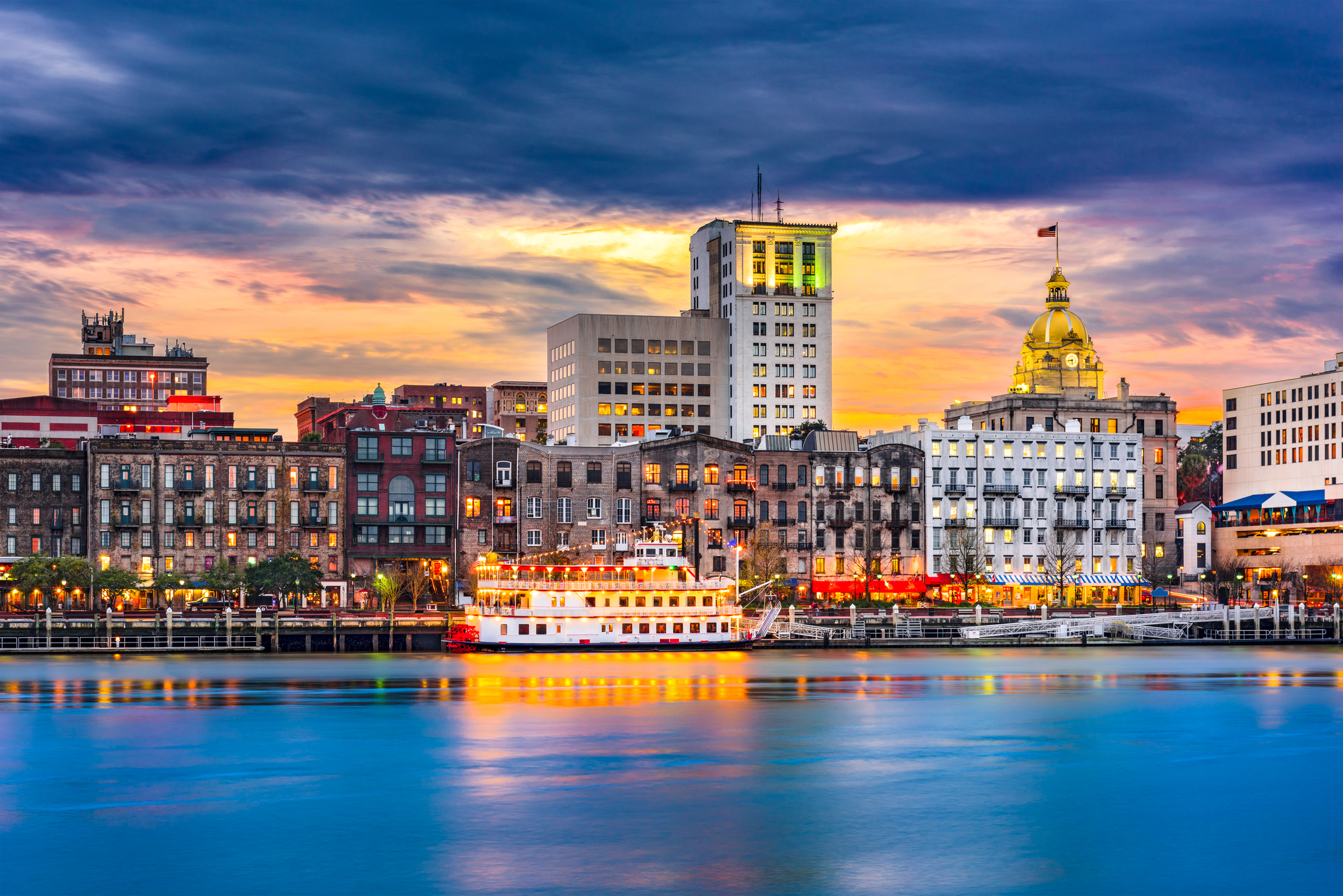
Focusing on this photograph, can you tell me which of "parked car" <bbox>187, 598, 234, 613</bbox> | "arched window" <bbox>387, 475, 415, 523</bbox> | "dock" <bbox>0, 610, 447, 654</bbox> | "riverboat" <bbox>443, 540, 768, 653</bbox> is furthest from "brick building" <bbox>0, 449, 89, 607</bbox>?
"riverboat" <bbox>443, 540, 768, 653</bbox>

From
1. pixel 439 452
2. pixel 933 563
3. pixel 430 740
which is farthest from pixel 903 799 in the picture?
pixel 933 563

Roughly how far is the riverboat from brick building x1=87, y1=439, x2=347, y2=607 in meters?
30.0

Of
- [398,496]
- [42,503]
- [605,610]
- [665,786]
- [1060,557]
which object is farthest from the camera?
[1060,557]

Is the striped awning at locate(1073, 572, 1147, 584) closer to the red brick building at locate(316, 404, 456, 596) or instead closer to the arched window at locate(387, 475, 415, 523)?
the red brick building at locate(316, 404, 456, 596)

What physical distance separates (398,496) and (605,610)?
35144 mm

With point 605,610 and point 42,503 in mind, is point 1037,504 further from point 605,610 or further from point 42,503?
point 42,503

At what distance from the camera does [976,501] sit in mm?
167125

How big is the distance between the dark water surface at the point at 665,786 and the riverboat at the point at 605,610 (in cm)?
1664

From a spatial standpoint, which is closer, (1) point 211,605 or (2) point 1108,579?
(1) point 211,605

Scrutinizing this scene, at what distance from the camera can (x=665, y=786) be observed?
5959 cm

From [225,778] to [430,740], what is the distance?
12.1 m

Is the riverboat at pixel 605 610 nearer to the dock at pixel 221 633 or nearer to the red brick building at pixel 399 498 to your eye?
the dock at pixel 221 633

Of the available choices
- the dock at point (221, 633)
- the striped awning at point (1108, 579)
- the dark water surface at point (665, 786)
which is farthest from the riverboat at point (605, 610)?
the striped awning at point (1108, 579)

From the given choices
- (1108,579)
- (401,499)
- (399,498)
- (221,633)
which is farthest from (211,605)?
(1108,579)
